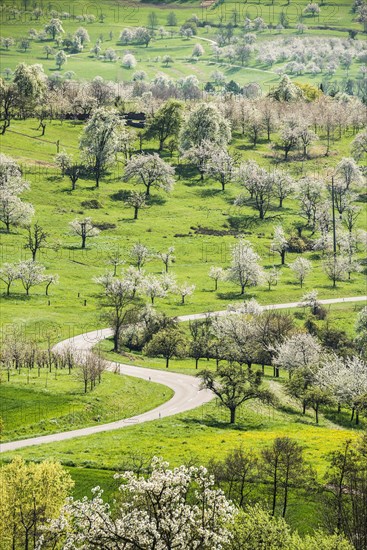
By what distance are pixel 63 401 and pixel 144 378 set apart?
18.3 m

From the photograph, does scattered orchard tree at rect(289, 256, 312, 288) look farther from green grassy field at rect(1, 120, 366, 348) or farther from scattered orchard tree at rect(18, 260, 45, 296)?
scattered orchard tree at rect(18, 260, 45, 296)

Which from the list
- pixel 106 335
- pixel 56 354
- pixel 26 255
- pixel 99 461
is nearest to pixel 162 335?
pixel 106 335

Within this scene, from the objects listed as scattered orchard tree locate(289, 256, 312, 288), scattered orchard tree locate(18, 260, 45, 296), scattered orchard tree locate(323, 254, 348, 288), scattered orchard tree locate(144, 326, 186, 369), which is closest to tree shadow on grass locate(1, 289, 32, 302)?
scattered orchard tree locate(18, 260, 45, 296)

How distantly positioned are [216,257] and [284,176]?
37834 millimetres

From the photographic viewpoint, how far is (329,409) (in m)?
107

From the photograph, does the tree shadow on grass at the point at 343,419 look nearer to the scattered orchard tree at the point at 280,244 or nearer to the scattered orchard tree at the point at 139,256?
the scattered orchard tree at the point at 139,256

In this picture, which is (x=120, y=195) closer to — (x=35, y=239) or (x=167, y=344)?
(x=35, y=239)

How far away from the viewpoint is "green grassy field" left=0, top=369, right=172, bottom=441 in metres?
89.6

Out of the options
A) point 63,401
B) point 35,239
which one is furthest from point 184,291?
point 63,401

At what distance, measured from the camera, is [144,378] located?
111m

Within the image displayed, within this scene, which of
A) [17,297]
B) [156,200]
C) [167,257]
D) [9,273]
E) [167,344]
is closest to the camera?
[167,344]

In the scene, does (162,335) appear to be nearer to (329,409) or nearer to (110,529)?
(329,409)

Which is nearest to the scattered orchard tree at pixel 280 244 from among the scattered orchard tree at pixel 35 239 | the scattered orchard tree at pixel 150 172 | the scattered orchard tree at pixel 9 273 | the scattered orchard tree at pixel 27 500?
the scattered orchard tree at pixel 150 172

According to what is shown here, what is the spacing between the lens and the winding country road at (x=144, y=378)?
285ft
